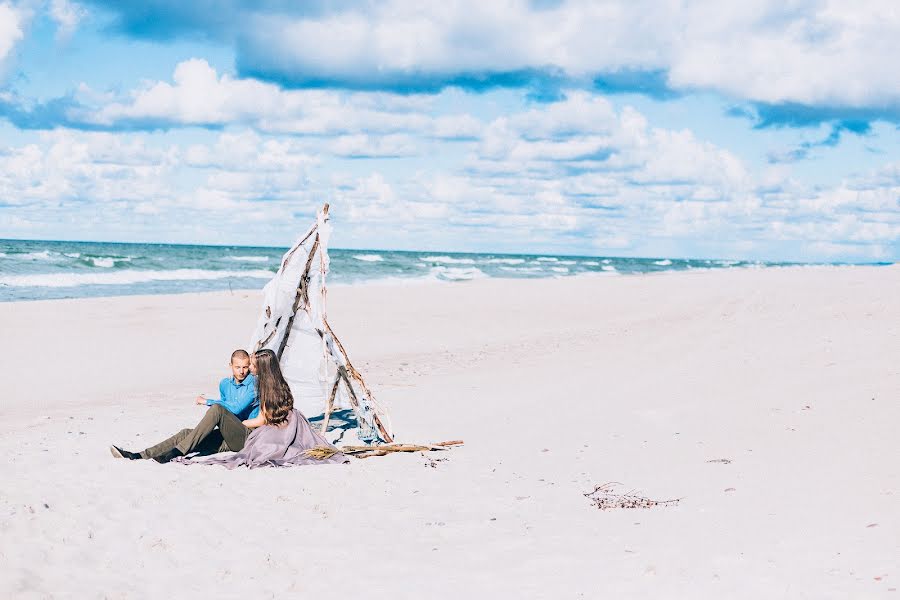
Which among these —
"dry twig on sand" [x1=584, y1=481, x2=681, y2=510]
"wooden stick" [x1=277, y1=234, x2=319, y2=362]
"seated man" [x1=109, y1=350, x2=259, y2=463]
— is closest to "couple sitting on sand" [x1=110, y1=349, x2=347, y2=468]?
"seated man" [x1=109, y1=350, x2=259, y2=463]

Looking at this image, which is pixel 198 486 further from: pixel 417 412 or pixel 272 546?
pixel 417 412

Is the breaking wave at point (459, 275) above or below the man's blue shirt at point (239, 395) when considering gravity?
below

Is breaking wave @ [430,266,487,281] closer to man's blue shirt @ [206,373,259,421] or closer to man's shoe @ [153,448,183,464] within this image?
man's blue shirt @ [206,373,259,421]

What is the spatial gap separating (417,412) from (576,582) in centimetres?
597

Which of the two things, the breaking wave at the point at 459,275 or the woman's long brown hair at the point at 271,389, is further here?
the breaking wave at the point at 459,275

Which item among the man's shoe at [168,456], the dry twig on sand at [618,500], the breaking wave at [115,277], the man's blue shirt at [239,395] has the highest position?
the man's blue shirt at [239,395]

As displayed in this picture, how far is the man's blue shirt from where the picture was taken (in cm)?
835

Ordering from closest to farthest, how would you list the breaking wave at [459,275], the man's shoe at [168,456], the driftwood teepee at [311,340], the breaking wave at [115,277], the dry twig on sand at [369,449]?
1. the man's shoe at [168,456]
2. the dry twig on sand at [369,449]
3. the driftwood teepee at [311,340]
4. the breaking wave at [115,277]
5. the breaking wave at [459,275]

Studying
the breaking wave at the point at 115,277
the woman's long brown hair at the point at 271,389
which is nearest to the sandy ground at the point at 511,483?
the woman's long brown hair at the point at 271,389

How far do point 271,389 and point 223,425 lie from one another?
1.97ft

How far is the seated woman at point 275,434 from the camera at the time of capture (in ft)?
26.0

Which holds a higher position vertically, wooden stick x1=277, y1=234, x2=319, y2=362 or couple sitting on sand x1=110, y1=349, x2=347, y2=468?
wooden stick x1=277, y1=234, x2=319, y2=362

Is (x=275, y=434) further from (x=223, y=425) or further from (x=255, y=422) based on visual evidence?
(x=223, y=425)

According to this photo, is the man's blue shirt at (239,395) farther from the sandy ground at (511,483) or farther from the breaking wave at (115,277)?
the breaking wave at (115,277)
